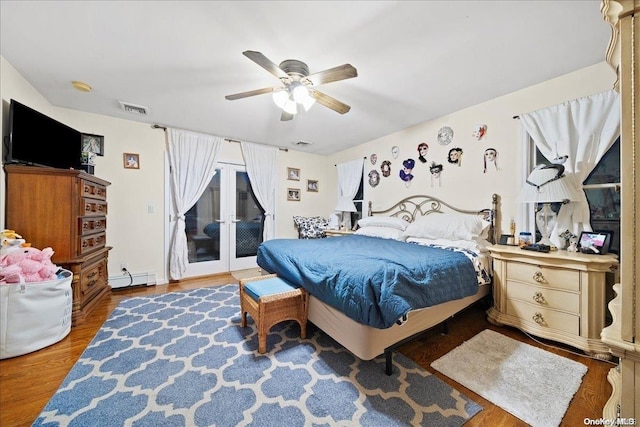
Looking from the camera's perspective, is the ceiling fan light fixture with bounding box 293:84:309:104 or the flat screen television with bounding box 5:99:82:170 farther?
the flat screen television with bounding box 5:99:82:170

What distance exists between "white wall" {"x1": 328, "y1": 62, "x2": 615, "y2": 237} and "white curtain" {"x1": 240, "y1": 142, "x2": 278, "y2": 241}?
236 cm

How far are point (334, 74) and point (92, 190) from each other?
9.54ft

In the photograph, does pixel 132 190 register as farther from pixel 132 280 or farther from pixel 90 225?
pixel 132 280

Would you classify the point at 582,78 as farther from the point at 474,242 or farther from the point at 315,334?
the point at 315,334

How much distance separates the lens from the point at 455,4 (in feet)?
4.90

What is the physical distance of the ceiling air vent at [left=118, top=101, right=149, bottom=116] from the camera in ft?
9.42

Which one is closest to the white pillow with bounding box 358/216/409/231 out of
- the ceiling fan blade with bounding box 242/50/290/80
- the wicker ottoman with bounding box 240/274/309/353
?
the wicker ottoman with bounding box 240/274/309/353

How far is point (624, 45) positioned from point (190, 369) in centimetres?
265

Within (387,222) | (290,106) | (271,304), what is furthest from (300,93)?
(387,222)

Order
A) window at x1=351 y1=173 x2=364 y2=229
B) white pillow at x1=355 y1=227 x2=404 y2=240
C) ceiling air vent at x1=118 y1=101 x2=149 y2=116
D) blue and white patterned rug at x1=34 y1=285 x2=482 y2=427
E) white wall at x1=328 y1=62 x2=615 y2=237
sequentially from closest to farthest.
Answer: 1. blue and white patterned rug at x1=34 y1=285 x2=482 y2=427
2. white wall at x1=328 y1=62 x2=615 y2=237
3. ceiling air vent at x1=118 y1=101 x2=149 y2=116
4. white pillow at x1=355 y1=227 x2=404 y2=240
5. window at x1=351 y1=173 x2=364 y2=229

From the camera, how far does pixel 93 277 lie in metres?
2.67

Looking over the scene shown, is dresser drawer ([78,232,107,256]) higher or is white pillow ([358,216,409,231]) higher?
white pillow ([358,216,409,231])

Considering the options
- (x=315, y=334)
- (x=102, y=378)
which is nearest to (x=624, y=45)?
(x=315, y=334)

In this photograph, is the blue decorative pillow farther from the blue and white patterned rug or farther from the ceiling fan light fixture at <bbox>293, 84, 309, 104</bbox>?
the ceiling fan light fixture at <bbox>293, 84, 309, 104</bbox>
